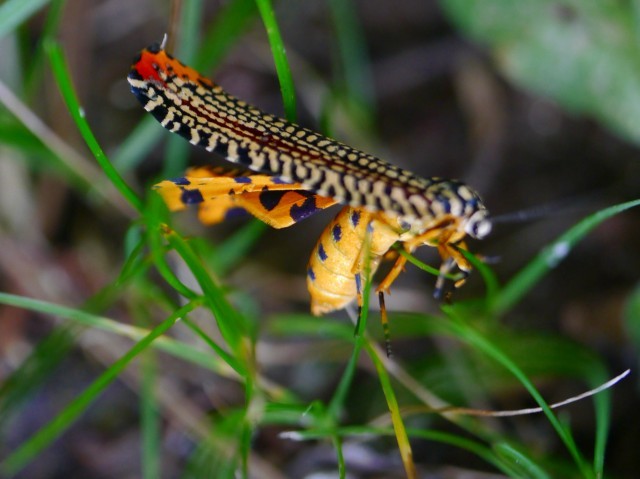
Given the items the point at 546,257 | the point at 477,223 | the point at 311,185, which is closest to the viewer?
the point at 311,185

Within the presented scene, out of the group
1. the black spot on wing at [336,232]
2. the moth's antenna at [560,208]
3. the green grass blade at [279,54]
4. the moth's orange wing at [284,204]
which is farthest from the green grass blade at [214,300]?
the moth's antenna at [560,208]

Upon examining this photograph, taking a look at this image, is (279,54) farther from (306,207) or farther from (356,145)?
(356,145)

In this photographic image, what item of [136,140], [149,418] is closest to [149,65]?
[136,140]

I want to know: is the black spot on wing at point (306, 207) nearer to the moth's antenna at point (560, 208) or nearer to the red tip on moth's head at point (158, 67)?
the red tip on moth's head at point (158, 67)

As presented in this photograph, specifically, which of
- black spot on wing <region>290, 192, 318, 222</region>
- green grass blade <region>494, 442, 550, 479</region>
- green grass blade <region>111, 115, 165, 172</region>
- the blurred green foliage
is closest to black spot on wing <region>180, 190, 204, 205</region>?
black spot on wing <region>290, 192, 318, 222</region>

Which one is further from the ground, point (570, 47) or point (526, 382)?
point (570, 47)

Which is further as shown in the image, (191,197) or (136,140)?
(136,140)

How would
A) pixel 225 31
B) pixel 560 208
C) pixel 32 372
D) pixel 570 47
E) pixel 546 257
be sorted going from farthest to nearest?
pixel 560 208
pixel 570 47
pixel 225 31
pixel 32 372
pixel 546 257

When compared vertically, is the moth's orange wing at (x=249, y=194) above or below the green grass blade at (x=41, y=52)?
below
